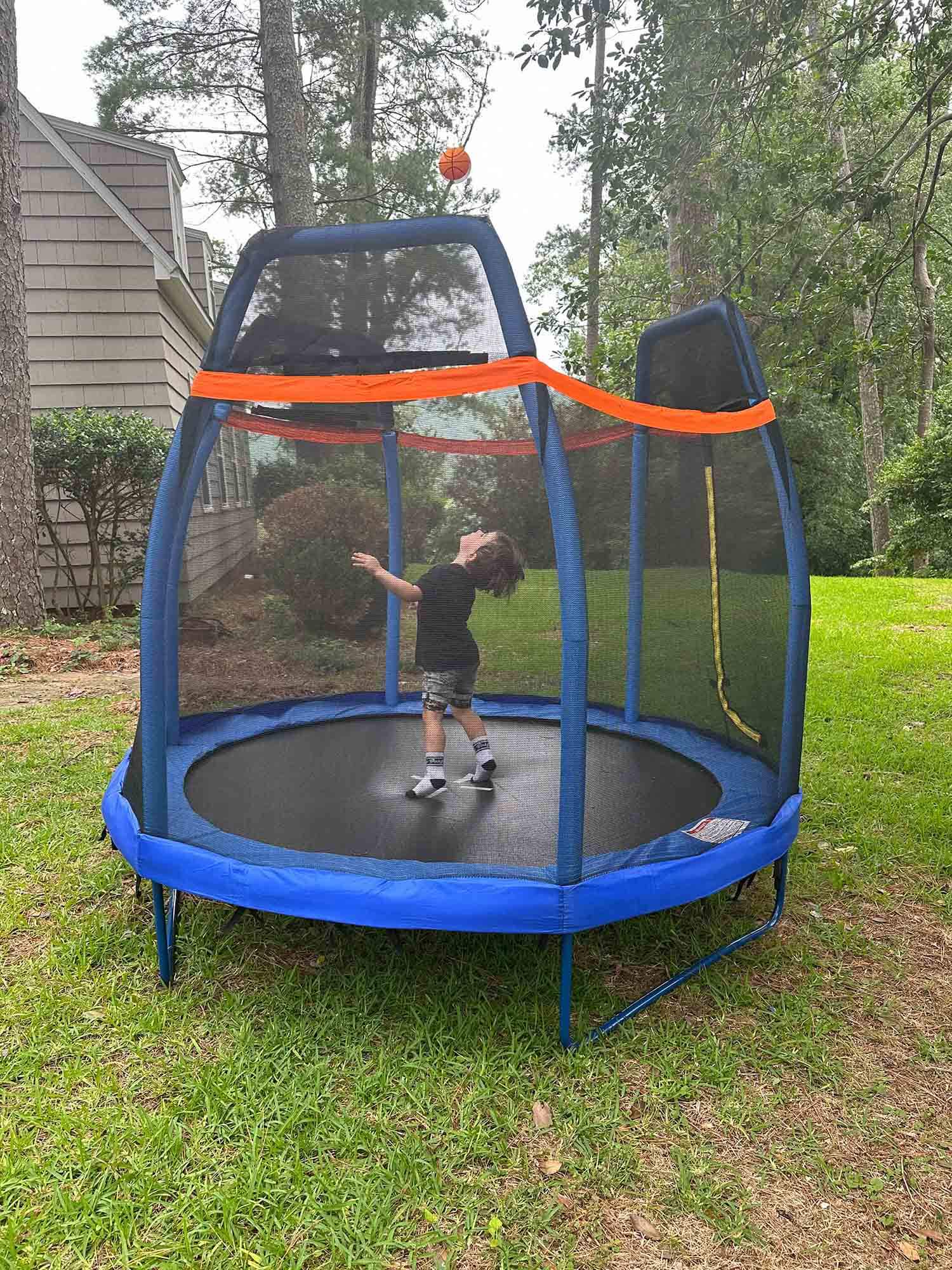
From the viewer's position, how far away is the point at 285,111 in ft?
21.7

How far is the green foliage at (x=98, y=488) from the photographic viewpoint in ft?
19.9

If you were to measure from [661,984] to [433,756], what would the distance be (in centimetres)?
92

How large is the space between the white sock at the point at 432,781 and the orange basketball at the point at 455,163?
5.30 ft

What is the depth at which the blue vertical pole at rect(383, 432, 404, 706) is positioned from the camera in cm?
283

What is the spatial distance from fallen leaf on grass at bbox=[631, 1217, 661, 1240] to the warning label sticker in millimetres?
882

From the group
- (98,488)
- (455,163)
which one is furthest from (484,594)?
(98,488)

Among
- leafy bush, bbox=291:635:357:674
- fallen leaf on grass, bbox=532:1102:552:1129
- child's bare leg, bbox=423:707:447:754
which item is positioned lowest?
fallen leaf on grass, bbox=532:1102:552:1129

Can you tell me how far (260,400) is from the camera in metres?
2.01

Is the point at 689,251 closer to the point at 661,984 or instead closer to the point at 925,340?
the point at 661,984

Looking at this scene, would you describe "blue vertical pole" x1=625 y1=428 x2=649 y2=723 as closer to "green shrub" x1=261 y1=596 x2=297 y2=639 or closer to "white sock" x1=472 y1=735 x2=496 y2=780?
"white sock" x1=472 y1=735 x2=496 y2=780

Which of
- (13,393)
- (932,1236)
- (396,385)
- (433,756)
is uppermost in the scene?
(13,393)

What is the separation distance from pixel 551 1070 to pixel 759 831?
2.64ft

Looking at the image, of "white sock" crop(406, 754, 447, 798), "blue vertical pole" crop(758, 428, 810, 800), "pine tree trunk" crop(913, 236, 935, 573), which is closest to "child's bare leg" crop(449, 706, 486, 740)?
"white sock" crop(406, 754, 447, 798)

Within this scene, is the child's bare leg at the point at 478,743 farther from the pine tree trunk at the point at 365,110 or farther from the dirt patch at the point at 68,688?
the pine tree trunk at the point at 365,110
